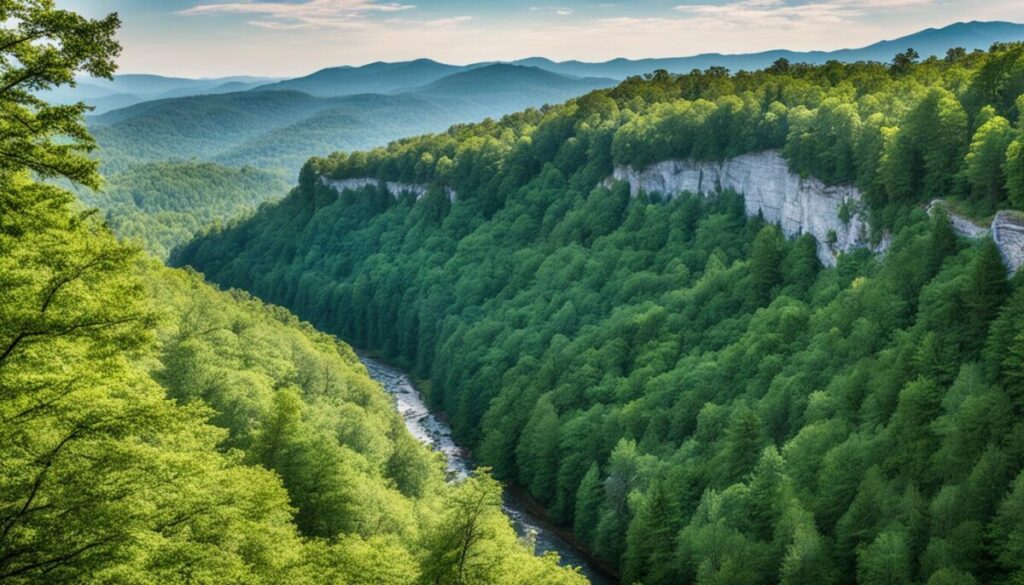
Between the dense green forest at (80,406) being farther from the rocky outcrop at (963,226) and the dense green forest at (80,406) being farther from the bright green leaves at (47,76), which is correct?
the rocky outcrop at (963,226)

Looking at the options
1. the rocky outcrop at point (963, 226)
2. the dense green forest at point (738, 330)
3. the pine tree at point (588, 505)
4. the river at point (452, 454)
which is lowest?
the river at point (452, 454)

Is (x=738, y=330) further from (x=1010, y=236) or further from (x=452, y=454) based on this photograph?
(x=452, y=454)

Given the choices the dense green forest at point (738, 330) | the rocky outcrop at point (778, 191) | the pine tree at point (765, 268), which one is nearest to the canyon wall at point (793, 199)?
the rocky outcrop at point (778, 191)

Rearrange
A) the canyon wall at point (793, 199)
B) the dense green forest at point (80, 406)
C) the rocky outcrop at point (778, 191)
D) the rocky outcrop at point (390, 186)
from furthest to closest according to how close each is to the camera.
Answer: the rocky outcrop at point (390, 186)
the rocky outcrop at point (778, 191)
the canyon wall at point (793, 199)
the dense green forest at point (80, 406)

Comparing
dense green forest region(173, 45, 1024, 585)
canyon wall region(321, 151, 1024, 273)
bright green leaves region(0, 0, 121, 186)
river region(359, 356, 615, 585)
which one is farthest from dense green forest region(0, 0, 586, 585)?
canyon wall region(321, 151, 1024, 273)

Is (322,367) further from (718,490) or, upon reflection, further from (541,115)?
(541,115)

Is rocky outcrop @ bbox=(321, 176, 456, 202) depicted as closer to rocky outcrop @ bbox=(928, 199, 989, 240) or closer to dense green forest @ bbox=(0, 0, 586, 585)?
rocky outcrop @ bbox=(928, 199, 989, 240)
